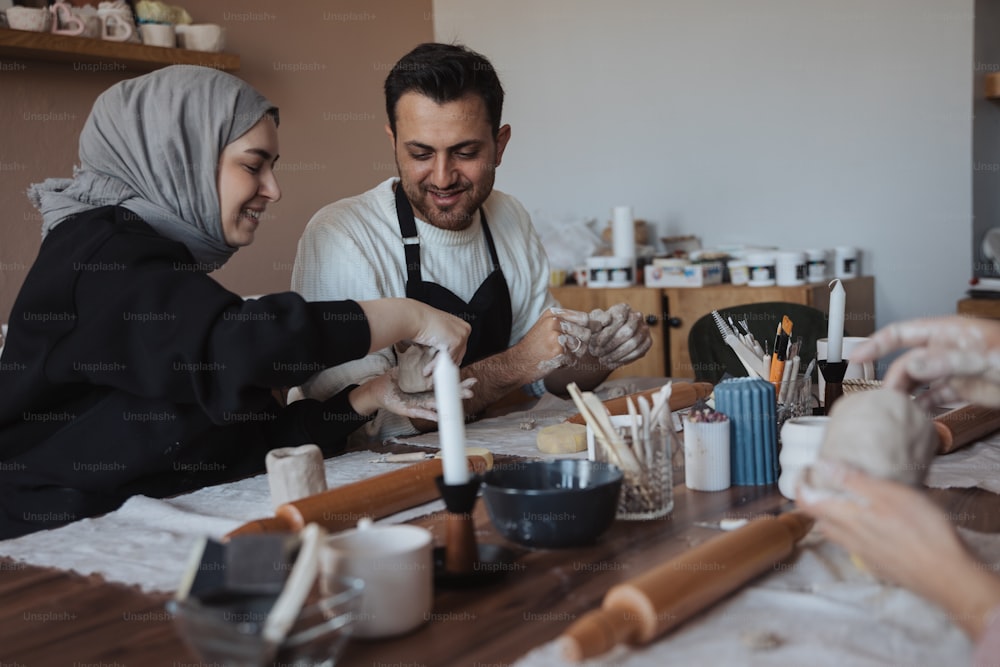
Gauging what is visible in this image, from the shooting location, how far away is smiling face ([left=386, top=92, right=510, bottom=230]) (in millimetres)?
2225

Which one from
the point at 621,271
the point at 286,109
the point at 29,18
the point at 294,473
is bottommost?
the point at 294,473

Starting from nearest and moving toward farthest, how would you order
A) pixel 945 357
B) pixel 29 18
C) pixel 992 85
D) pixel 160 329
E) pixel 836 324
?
pixel 945 357 → pixel 160 329 → pixel 836 324 → pixel 29 18 → pixel 992 85

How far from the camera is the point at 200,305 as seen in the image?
1329mm

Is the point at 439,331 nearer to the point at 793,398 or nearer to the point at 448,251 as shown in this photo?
the point at 793,398

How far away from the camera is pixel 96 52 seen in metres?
3.05

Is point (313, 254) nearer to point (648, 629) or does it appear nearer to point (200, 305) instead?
point (200, 305)

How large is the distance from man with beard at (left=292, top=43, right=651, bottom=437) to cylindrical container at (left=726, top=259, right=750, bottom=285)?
1.37m

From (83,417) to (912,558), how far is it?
4.26 ft

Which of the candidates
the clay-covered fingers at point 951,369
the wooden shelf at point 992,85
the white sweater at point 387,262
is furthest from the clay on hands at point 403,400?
the wooden shelf at point 992,85

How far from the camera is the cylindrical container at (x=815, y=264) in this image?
11.3ft

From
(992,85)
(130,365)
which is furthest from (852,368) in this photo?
(992,85)

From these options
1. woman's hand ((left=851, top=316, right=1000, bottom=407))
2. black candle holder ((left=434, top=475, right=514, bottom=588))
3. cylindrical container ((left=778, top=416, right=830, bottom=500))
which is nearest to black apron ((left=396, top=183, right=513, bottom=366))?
cylindrical container ((left=778, top=416, right=830, bottom=500))

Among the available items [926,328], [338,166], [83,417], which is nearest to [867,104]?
[338,166]

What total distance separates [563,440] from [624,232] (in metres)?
2.26
